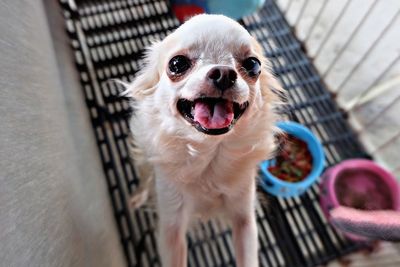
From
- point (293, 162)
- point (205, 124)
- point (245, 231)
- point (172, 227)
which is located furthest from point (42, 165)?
point (293, 162)

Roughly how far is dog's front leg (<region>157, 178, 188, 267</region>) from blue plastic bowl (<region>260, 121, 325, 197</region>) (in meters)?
0.36

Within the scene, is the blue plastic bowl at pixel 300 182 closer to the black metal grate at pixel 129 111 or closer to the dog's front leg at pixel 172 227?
the black metal grate at pixel 129 111

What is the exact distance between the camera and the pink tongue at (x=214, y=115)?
60cm

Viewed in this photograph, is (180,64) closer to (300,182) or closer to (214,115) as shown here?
(214,115)

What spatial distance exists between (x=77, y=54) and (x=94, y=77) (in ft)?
0.33

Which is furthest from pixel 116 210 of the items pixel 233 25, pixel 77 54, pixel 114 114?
pixel 233 25

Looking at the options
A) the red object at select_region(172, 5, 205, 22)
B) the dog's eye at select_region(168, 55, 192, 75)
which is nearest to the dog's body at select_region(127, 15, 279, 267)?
the dog's eye at select_region(168, 55, 192, 75)

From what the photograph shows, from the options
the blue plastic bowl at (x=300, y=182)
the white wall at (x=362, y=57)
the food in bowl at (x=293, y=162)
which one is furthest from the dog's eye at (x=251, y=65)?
the white wall at (x=362, y=57)

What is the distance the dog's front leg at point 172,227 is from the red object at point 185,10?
2.32 ft

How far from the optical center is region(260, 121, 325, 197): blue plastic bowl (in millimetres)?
1116

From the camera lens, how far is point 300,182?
1133 mm

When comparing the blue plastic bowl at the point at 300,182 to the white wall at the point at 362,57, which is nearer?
the blue plastic bowl at the point at 300,182

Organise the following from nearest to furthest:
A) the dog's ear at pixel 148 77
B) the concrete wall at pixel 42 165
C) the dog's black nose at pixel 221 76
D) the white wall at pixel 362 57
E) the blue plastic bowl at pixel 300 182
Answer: the concrete wall at pixel 42 165 < the dog's black nose at pixel 221 76 < the dog's ear at pixel 148 77 < the blue plastic bowl at pixel 300 182 < the white wall at pixel 362 57

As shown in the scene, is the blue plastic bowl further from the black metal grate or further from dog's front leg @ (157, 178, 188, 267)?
dog's front leg @ (157, 178, 188, 267)
